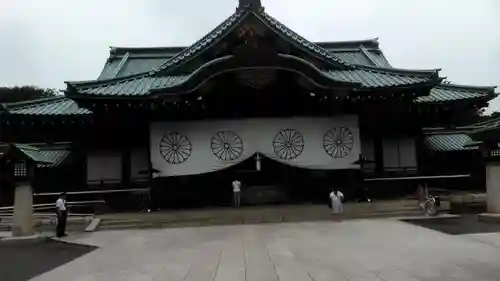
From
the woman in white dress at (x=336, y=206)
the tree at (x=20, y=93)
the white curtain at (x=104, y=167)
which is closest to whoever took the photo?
the woman in white dress at (x=336, y=206)

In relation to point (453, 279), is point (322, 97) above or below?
above

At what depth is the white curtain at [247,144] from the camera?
21.1 m

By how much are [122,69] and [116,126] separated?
9.49 m

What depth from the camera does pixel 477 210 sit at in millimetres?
18328

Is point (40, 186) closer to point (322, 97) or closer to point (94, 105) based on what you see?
point (94, 105)

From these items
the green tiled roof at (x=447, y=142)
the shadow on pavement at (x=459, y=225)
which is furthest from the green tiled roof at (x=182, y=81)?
the shadow on pavement at (x=459, y=225)

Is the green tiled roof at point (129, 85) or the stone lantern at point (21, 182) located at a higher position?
the green tiled roof at point (129, 85)

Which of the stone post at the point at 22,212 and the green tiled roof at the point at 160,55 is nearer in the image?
the stone post at the point at 22,212

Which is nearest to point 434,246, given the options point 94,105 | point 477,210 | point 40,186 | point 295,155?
point 477,210

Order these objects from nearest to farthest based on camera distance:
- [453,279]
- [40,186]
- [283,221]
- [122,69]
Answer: [453,279] → [283,221] → [40,186] → [122,69]

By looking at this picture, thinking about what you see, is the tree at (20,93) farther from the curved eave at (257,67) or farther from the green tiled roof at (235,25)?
the curved eave at (257,67)

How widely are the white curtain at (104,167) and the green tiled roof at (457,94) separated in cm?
1482

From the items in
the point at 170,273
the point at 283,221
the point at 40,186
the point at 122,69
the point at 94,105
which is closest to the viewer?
the point at 170,273

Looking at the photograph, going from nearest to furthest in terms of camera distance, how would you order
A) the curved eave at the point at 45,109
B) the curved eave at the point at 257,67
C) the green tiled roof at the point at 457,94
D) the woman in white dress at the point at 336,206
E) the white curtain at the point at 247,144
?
the woman in white dress at the point at 336,206 → the curved eave at the point at 257,67 → the white curtain at the point at 247,144 → the curved eave at the point at 45,109 → the green tiled roof at the point at 457,94
